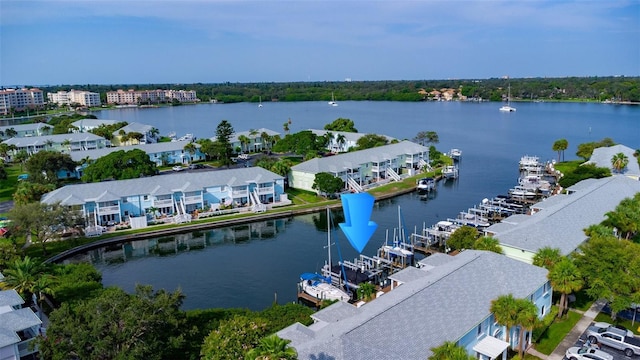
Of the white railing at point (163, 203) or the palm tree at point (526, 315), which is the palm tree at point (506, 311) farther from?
the white railing at point (163, 203)

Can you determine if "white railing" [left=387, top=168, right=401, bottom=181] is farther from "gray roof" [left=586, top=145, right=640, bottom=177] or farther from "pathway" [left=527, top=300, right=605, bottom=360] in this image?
"pathway" [left=527, top=300, right=605, bottom=360]

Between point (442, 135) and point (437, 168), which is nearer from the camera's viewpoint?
point (437, 168)

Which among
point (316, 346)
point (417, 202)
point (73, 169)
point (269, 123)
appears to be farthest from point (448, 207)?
point (269, 123)

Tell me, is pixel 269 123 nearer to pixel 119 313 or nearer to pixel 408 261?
pixel 408 261

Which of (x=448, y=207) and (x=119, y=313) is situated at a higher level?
(x=119, y=313)

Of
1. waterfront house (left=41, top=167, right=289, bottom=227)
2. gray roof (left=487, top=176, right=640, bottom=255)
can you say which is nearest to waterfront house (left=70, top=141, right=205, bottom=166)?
waterfront house (left=41, top=167, right=289, bottom=227)

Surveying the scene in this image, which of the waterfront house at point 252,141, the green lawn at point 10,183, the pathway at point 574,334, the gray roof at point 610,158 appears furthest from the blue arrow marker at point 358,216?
the waterfront house at point 252,141
